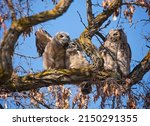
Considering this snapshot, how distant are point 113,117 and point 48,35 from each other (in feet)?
11.3

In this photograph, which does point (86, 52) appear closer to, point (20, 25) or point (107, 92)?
point (107, 92)

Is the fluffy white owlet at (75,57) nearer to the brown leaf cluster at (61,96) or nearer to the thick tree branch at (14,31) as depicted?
the brown leaf cluster at (61,96)

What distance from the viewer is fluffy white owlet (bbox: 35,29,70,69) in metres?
8.62

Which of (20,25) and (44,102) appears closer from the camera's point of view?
(20,25)

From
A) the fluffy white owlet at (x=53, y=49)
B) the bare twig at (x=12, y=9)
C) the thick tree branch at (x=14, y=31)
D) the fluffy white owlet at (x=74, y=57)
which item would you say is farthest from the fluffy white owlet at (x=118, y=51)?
the bare twig at (x=12, y=9)

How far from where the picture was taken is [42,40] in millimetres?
8797

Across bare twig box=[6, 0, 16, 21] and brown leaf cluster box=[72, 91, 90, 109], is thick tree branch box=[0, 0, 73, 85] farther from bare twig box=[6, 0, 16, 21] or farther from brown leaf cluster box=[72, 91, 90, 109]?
brown leaf cluster box=[72, 91, 90, 109]

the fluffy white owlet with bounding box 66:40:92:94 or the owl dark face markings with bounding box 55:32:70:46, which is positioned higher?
the owl dark face markings with bounding box 55:32:70:46

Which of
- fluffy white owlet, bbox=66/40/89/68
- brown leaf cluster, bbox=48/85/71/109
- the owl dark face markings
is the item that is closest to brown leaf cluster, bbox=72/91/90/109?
brown leaf cluster, bbox=48/85/71/109

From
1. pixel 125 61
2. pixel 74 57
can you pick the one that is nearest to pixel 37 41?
pixel 74 57

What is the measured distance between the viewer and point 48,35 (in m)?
8.80

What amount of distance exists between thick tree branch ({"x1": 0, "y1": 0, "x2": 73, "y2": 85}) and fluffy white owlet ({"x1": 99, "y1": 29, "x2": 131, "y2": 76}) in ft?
10.1

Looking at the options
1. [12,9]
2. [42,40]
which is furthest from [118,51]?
[12,9]

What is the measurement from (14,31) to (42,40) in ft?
11.0
